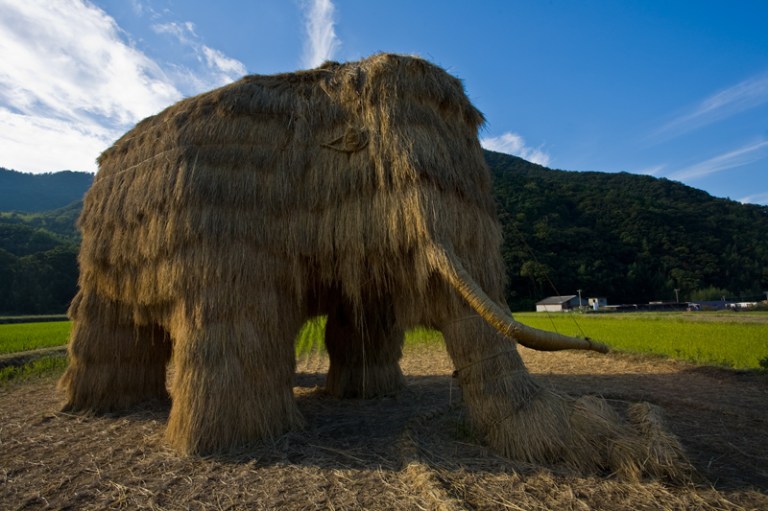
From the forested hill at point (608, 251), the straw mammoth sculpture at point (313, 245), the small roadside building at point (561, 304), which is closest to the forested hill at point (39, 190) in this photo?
the forested hill at point (608, 251)

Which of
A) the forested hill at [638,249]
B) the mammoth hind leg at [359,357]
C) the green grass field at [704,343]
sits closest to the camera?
the mammoth hind leg at [359,357]

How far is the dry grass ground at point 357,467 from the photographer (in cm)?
334

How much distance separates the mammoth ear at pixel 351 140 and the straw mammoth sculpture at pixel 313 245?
0.05 ft

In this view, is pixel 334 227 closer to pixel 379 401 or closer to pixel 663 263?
pixel 379 401

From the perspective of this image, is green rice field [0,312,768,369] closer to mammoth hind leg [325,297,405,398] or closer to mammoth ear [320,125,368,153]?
mammoth hind leg [325,297,405,398]

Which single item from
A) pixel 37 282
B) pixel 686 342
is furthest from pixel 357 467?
pixel 37 282

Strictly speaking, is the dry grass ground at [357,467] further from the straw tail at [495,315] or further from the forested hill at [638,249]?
the forested hill at [638,249]

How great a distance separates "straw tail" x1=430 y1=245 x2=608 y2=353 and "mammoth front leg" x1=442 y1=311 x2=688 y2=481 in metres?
0.50

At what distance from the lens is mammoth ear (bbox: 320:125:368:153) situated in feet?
15.8

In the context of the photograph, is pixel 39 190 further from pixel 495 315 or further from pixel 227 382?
pixel 495 315

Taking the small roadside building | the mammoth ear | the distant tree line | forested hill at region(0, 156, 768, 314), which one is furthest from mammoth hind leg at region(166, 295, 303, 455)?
the small roadside building

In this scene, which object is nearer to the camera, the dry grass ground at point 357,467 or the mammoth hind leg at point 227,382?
the dry grass ground at point 357,467

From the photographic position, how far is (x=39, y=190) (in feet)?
411

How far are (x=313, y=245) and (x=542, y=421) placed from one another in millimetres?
2755
